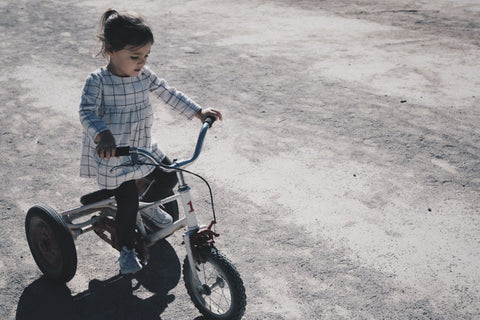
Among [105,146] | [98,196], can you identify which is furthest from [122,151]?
[98,196]

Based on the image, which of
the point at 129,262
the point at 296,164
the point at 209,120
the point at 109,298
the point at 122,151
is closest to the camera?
the point at 122,151

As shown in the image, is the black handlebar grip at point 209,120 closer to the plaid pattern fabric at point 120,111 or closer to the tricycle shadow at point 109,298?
the plaid pattern fabric at point 120,111

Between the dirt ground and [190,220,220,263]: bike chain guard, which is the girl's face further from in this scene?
the dirt ground

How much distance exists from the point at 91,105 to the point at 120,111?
22 cm

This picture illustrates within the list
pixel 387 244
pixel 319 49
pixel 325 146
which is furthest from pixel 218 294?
pixel 319 49

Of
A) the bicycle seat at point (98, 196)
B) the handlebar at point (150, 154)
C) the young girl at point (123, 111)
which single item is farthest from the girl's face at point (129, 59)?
the bicycle seat at point (98, 196)

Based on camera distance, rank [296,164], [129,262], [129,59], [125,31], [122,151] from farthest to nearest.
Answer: [296,164] → [129,262] → [129,59] → [125,31] → [122,151]

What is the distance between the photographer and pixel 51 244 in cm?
364

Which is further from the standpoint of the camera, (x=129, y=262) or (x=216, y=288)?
(x=129, y=262)

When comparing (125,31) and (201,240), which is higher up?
(125,31)

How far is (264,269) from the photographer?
389 centimetres

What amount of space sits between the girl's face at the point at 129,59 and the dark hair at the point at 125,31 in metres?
0.03

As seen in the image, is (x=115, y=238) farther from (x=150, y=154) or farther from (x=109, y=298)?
(x=150, y=154)

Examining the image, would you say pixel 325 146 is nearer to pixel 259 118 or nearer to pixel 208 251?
pixel 259 118
